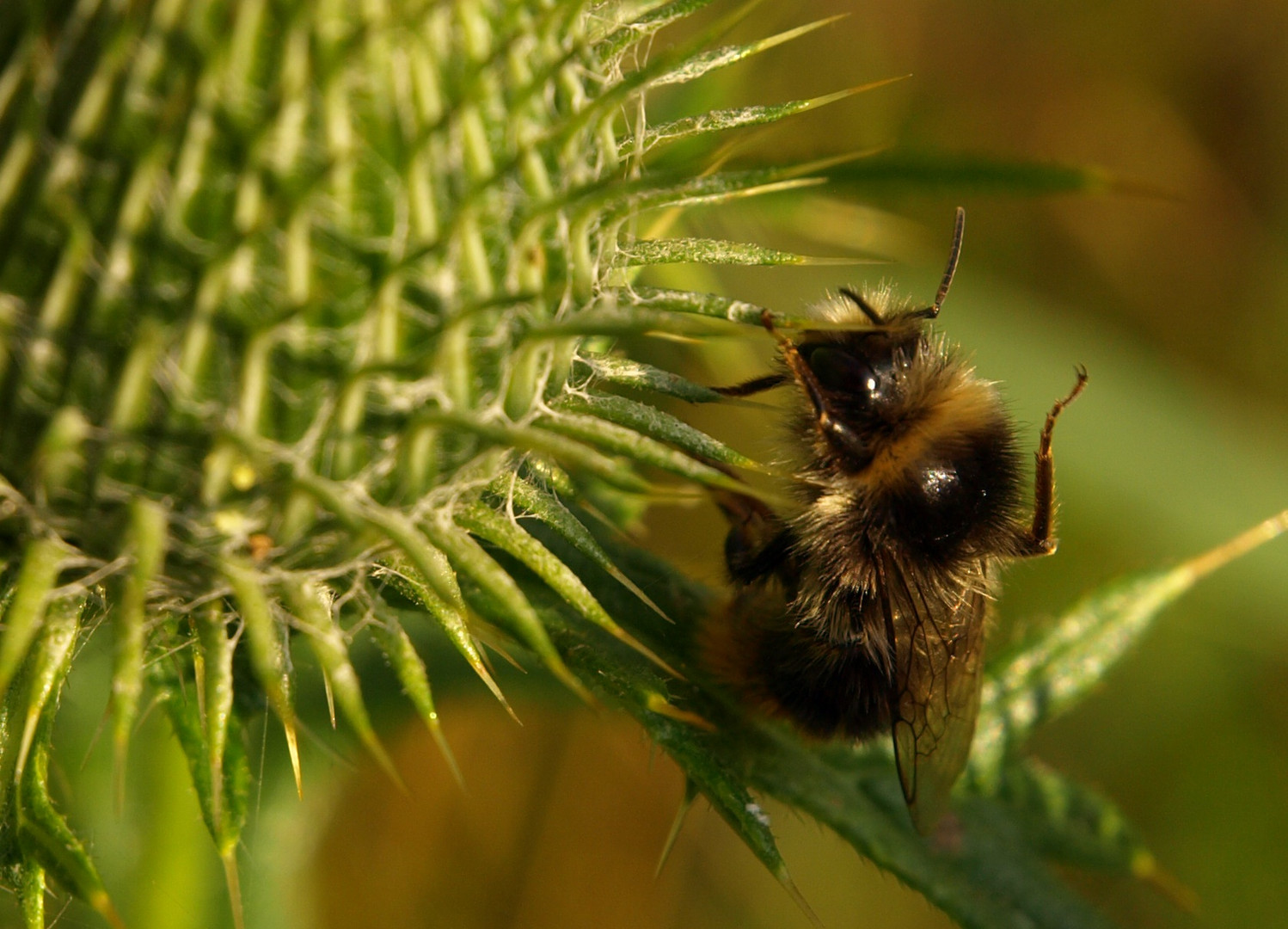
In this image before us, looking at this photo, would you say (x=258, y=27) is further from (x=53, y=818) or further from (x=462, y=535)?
(x=53, y=818)

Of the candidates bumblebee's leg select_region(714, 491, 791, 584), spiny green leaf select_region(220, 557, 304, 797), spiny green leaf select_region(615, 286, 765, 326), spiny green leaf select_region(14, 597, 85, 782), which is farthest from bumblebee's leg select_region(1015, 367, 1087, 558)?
spiny green leaf select_region(14, 597, 85, 782)

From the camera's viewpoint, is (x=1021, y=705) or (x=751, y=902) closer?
(x=1021, y=705)

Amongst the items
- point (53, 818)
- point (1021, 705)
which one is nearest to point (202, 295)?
point (53, 818)

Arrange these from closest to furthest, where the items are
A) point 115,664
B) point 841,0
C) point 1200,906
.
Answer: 1. point 115,664
2. point 1200,906
3. point 841,0

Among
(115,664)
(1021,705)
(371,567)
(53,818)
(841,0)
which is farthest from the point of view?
(841,0)

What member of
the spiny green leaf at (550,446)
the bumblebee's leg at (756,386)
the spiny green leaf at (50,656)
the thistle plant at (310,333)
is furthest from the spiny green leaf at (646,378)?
the spiny green leaf at (50,656)

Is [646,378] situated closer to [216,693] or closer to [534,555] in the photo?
[534,555]

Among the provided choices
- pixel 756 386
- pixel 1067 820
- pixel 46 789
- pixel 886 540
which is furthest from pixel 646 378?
pixel 1067 820
